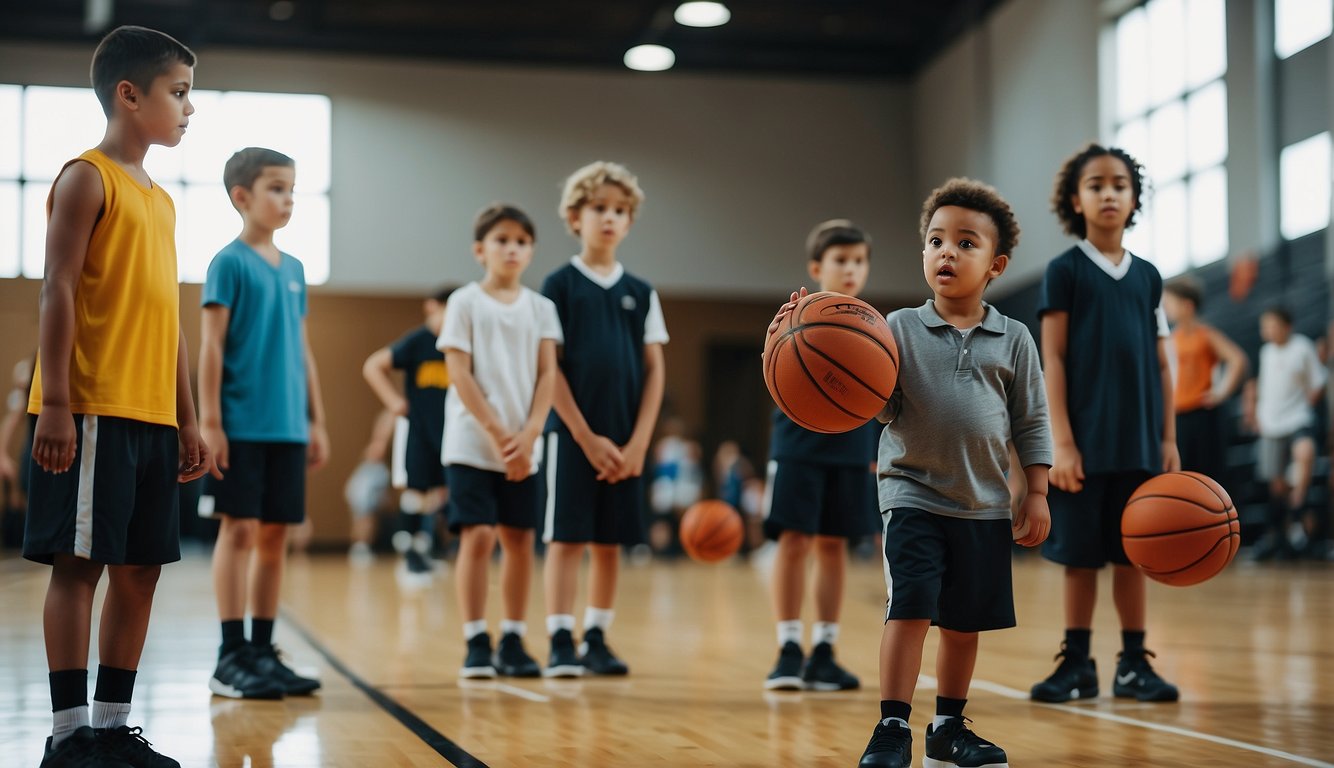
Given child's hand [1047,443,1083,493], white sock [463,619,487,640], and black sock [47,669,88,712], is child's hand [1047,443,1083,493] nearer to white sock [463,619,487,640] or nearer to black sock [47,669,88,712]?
white sock [463,619,487,640]

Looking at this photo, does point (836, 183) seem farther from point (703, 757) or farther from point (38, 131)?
point (703, 757)

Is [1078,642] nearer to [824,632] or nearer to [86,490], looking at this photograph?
[824,632]

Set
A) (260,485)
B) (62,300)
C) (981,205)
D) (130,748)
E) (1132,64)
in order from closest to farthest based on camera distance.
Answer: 1. (62,300)
2. (130,748)
3. (981,205)
4. (260,485)
5. (1132,64)

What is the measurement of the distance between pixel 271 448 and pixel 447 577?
660cm

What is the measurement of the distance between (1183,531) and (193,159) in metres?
13.9

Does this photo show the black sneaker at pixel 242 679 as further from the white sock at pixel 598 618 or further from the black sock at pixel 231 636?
the white sock at pixel 598 618

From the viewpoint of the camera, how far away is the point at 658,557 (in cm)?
1477

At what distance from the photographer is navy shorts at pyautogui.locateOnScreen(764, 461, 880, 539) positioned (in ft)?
13.4

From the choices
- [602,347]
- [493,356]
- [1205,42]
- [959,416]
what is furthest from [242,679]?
[1205,42]

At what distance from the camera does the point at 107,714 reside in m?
2.57

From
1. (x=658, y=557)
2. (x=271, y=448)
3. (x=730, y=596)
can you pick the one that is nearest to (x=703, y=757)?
(x=271, y=448)

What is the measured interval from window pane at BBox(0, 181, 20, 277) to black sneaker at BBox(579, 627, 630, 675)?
12.2m

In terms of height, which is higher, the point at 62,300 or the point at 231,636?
the point at 62,300

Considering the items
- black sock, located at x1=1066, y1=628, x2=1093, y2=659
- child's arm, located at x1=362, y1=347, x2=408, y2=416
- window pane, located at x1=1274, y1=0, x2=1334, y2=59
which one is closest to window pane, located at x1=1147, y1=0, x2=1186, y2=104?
window pane, located at x1=1274, y1=0, x2=1334, y2=59
